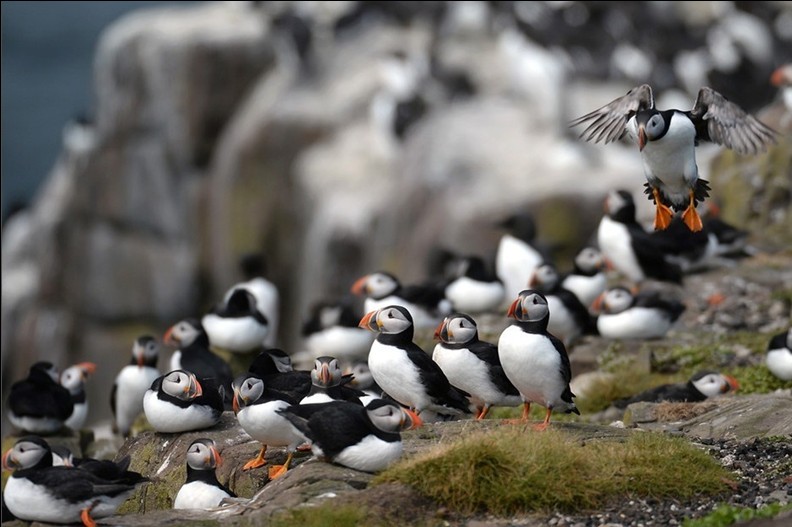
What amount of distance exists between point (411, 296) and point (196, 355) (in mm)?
2567

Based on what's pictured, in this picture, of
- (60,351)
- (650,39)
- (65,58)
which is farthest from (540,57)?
(65,58)

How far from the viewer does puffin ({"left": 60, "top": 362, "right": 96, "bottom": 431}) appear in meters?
10.6

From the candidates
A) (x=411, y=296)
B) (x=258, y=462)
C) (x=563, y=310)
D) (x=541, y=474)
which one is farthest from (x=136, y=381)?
(x=541, y=474)

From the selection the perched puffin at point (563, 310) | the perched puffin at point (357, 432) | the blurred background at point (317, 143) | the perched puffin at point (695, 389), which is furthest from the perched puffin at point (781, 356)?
the blurred background at point (317, 143)

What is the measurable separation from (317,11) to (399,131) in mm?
9561

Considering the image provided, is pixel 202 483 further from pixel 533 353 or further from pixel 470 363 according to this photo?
pixel 533 353

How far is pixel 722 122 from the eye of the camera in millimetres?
7582

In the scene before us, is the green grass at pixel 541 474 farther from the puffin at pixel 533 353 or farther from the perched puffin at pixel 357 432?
the puffin at pixel 533 353

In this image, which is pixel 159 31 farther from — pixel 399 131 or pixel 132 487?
pixel 132 487

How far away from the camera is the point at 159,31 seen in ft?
87.9

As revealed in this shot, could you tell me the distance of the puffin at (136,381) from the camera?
406 inches

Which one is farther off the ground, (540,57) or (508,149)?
(540,57)

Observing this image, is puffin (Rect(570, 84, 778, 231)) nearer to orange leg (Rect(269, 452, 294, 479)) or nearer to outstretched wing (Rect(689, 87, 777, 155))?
outstretched wing (Rect(689, 87, 777, 155))

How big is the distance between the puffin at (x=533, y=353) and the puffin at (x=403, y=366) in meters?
0.40
